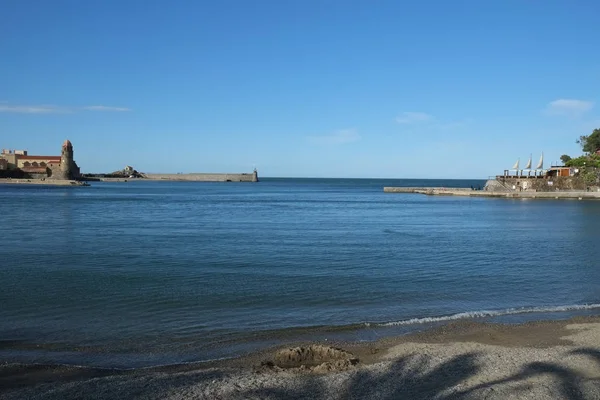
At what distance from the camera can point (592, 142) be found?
101375 millimetres

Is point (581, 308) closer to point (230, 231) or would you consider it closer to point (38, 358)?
point (38, 358)

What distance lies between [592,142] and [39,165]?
505ft

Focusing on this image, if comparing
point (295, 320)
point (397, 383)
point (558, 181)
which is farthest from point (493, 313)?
point (558, 181)

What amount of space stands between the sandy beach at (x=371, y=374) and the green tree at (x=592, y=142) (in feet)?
328

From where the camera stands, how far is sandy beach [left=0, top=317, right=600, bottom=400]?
346 inches

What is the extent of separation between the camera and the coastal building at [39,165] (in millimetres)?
157125

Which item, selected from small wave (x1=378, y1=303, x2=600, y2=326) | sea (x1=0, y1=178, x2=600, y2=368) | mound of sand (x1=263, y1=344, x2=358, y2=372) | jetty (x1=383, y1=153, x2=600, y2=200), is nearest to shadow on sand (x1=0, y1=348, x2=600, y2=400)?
mound of sand (x1=263, y1=344, x2=358, y2=372)

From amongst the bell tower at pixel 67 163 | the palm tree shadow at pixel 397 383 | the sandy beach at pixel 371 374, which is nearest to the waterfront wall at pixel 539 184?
the sandy beach at pixel 371 374

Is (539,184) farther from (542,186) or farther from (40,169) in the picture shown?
(40,169)

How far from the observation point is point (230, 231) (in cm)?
3788

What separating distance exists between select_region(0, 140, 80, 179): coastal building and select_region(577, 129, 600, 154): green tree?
12614 centimetres

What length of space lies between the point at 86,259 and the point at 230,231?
14.3m

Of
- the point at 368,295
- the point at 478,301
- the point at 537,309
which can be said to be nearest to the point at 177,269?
the point at 368,295

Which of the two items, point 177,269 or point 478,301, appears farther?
point 177,269
